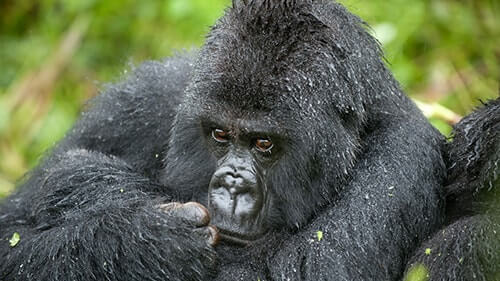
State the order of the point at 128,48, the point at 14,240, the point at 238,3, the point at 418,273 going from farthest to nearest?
the point at 128,48 → the point at 14,240 → the point at 238,3 → the point at 418,273

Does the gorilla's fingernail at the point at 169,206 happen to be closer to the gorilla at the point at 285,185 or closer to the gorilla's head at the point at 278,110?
the gorilla at the point at 285,185

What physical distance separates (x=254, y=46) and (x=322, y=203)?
0.84 meters

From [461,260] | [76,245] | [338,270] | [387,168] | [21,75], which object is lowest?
[461,260]

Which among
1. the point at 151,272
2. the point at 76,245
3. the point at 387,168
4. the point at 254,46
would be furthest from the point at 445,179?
the point at 76,245

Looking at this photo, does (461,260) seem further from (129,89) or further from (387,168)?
(129,89)

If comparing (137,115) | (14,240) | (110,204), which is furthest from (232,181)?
(14,240)

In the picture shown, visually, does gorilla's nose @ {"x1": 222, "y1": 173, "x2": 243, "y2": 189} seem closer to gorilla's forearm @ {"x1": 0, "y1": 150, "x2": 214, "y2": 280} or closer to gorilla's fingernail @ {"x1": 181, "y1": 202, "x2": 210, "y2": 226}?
gorilla's fingernail @ {"x1": 181, "y1": 202, "x2": 210, "y2": 226}

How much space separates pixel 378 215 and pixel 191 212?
896mm

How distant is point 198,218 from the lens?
424 centimetres

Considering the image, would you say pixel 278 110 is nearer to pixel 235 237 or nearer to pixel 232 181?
pixel 232 181

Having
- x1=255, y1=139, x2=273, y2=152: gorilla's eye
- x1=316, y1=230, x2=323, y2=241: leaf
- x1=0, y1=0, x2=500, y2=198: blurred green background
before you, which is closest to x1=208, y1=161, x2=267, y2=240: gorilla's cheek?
x1=255, y1=139, x2=273, y2=152: gorilla's eye

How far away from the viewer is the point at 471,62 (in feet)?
26.6

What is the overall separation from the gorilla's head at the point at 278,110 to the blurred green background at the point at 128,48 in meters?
2.50

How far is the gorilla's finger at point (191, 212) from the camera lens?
4242mm
